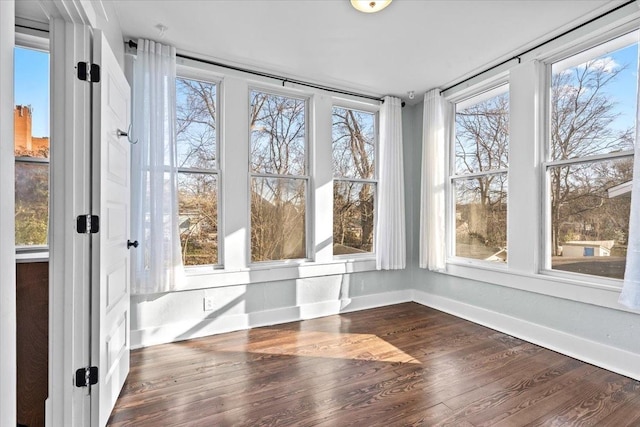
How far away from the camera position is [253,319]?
10.9ft

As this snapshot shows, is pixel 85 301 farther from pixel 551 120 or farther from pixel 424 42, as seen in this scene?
pixel 551 120

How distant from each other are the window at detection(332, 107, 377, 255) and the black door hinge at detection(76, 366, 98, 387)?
8.61 ft

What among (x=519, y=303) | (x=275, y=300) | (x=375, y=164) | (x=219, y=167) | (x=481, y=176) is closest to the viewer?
(x=519, y=303)

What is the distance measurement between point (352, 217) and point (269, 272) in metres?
1.25

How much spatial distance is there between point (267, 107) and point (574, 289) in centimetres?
A: 328

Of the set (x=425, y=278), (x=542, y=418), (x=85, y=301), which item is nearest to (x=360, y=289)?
(x=425, y=278)

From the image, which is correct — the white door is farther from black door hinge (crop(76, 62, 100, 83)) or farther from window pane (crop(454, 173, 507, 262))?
window pane (crop(454, 173, 507, 262))

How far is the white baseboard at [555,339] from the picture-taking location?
237cm

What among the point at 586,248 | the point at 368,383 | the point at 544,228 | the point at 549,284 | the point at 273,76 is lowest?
the point at 368,383

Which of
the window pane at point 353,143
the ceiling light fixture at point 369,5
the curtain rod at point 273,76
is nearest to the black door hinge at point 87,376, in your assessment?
the curtain rod at point 273,76

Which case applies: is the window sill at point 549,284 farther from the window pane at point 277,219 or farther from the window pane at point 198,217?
the window pane at point 198,217

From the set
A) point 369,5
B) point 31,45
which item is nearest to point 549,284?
point 369,5

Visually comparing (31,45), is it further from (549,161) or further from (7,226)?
(549,161)

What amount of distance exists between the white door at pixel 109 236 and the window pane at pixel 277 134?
1374mm
